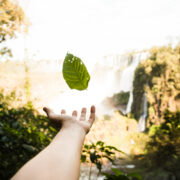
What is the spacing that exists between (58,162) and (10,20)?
17.8 ft

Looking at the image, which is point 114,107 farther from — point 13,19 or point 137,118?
point 13,19

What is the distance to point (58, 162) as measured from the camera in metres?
0.29

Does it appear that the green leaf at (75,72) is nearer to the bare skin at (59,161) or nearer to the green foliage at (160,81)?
the bare skin at (59,161)

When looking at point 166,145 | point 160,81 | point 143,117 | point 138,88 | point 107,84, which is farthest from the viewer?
point 107,84

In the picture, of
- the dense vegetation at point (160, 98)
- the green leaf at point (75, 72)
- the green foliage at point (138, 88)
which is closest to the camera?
the green leaf at point (75, 72)

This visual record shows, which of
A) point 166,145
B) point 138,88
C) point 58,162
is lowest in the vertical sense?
point 166,145

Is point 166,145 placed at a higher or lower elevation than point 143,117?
lower

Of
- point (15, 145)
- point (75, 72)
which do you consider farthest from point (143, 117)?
point (75, 72)

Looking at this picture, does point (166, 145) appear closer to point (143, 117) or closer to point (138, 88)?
point (143, 117)

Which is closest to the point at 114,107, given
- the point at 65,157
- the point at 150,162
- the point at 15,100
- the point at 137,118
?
the point at 137,118

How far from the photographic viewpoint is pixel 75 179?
0.29 meters

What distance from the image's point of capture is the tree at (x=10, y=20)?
4422mm

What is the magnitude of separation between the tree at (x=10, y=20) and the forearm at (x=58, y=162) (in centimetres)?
484

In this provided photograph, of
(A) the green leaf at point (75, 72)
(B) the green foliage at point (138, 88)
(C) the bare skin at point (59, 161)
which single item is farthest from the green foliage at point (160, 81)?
(C) the bare skin at point (59, 161)
